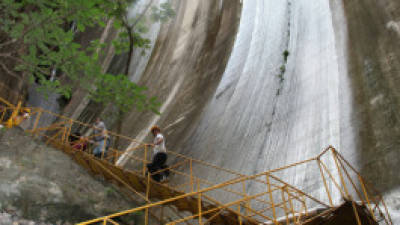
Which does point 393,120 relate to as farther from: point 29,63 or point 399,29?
point 29,63

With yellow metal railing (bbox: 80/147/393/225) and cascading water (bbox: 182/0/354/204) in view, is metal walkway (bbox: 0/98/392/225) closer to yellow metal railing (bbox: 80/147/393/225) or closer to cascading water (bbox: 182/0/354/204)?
yellow metal railing (bbox: 80/147/393/225)

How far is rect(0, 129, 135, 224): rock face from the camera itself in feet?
14.7

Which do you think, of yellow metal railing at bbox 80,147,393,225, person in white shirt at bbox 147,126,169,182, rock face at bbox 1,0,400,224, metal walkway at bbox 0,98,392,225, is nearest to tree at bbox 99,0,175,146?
rock face at bbox 1,0,400,224

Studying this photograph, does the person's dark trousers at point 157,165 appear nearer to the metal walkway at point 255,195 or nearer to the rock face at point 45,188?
the metal walkway at point 255,195

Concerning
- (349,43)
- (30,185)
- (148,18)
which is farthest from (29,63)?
(148,18)

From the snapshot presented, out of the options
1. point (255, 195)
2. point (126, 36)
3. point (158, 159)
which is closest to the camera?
point (255, 195)

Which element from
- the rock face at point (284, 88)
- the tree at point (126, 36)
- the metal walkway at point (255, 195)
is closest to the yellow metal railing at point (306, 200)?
the metal walkway at point (255, 195)

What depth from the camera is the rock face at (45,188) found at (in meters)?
4.49

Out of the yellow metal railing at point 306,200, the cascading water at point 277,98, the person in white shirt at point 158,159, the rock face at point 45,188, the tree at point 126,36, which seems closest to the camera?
the yellow metal railing at point 306,200

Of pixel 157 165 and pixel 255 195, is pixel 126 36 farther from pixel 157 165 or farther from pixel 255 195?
pixel 255 195

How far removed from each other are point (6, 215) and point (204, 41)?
324 inches

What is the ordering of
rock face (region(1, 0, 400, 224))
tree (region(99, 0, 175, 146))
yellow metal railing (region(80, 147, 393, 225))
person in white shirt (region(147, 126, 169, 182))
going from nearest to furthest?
yellow metal railing (region(80, 147, 393, 225))
person in white shirt (region(147, 126, 169, 182))
rock face (region(1, 0, 400, 224))
tree (region(99, 0, 175, 146))

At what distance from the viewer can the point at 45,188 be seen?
16.3ft

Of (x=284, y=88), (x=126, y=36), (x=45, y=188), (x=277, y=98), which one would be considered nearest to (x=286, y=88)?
(x=284, y=88)
